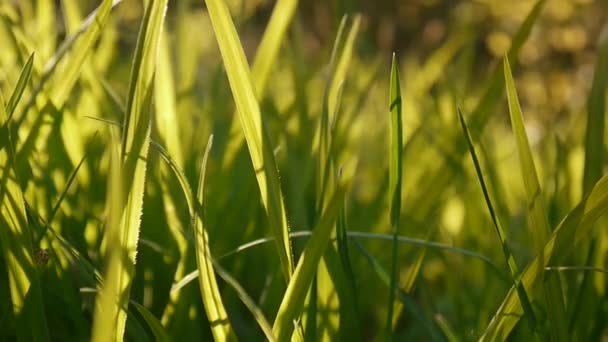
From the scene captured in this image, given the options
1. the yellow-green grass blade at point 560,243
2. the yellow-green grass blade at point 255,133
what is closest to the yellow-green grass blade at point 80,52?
the yellow-green grass blade at point 255,133

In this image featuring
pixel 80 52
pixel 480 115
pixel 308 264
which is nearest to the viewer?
pixel 308 264

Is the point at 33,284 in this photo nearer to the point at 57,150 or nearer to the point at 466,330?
the point at 57,150

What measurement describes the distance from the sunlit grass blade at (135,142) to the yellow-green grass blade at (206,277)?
0.04 m

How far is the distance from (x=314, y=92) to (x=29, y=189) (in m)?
1.53

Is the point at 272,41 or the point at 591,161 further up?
the point at 272,41

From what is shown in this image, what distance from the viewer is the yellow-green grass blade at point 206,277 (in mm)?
454

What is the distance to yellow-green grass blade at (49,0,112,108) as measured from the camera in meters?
0.52

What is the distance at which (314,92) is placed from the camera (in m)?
2.09

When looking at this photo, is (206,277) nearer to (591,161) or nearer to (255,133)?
(255,133)

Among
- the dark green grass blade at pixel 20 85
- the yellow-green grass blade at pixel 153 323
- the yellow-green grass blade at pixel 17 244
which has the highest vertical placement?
the dark green grass blade at pixel 20 85

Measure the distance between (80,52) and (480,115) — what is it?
37cm

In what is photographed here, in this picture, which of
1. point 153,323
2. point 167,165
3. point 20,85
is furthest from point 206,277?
point 167,165

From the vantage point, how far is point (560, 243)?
0.45m

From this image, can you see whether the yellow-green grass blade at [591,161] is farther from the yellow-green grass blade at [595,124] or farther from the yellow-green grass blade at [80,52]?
the yellow-green grass blade at [80,52]
